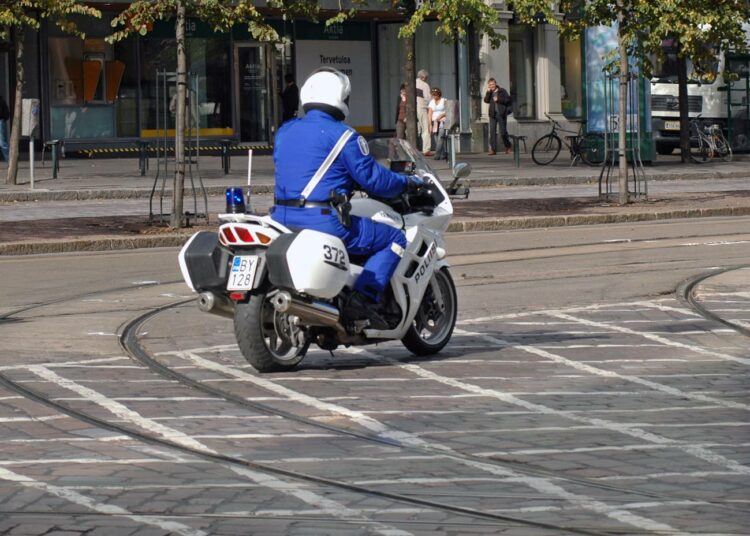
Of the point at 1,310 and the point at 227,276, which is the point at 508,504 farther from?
the point at 1,310

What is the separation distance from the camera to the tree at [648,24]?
24.8 metres

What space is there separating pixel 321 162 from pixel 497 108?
31.1 metres

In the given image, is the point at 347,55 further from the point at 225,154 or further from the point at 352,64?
the point at 225,154

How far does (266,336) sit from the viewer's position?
967cm

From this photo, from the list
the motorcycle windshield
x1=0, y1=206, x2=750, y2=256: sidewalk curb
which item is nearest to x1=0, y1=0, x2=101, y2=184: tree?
x1=0, y1=206, x2=750, y2=256: sidewalk curb

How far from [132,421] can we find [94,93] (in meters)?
31.9

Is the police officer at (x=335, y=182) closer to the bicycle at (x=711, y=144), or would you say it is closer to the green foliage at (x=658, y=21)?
the green foliage at (x=658, y=21)

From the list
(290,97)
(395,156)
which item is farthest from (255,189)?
(395,156)

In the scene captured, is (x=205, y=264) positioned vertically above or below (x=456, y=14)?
below

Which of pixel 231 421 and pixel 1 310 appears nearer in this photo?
pixel 231 421

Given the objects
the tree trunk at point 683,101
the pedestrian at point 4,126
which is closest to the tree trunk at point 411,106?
the tree trunk at point 683,101

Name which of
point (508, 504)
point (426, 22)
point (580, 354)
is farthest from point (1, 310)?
point (426, 22)

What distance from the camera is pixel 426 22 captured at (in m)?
43.8

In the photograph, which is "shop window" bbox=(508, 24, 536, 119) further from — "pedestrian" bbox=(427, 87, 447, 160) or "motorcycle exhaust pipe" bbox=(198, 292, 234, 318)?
"motorcycle exhaust pipe" bbox=(198, 292, 234, 318)
